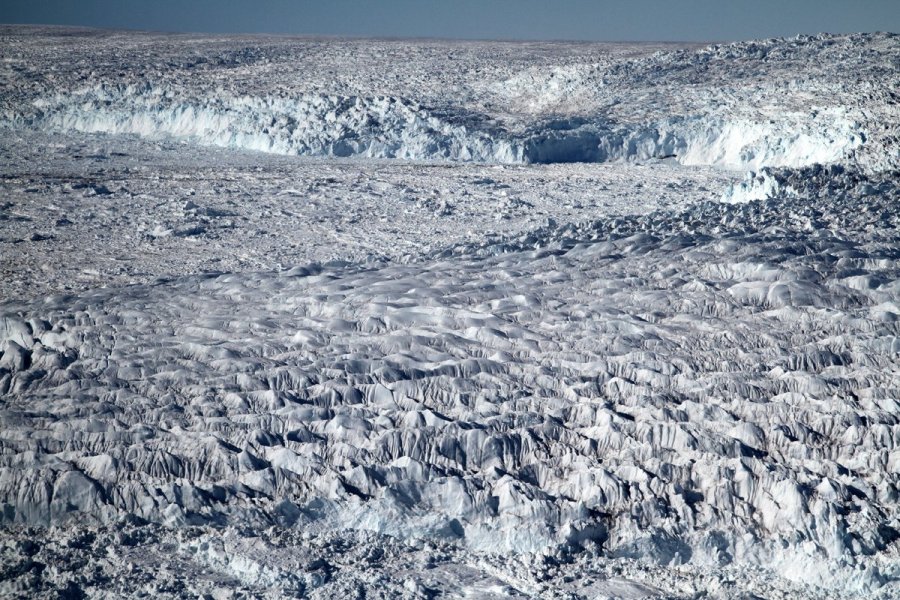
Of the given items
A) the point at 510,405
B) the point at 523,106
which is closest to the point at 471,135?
the point at 523,106

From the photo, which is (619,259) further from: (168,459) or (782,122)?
(782,122)

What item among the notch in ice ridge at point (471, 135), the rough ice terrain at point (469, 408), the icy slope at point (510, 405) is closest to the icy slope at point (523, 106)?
the notch in ice ridge at point (471, 135)

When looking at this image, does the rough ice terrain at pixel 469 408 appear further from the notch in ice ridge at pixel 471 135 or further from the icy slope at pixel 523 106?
the icy slope at pixel 523 106

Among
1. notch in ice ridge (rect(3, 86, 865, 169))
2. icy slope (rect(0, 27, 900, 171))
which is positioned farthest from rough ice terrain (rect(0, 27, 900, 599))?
icy slope (rect(0, 27, 900, 171))

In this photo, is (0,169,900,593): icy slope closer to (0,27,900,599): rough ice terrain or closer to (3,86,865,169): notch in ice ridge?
(0,27,900,599): rough ice terrain

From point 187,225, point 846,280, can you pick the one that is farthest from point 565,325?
point 187,225
